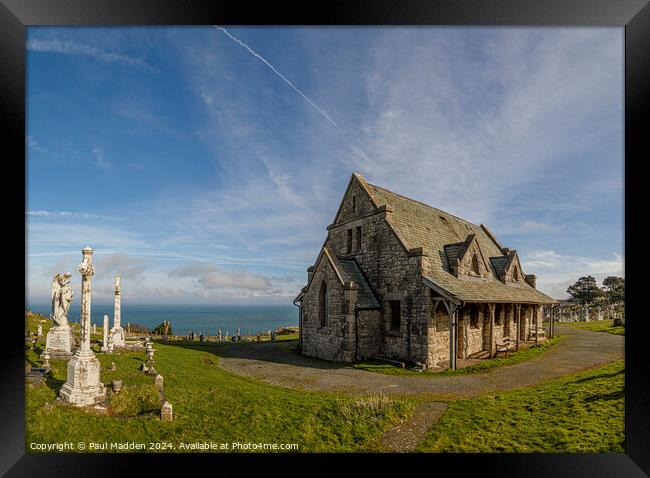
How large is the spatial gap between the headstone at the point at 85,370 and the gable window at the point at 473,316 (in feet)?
37.3

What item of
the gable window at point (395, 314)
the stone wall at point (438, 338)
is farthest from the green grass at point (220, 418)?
the gable window at point (395, 314)

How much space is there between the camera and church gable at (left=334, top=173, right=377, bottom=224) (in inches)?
448

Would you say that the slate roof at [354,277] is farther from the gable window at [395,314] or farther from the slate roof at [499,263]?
the slate roof at [499,263]

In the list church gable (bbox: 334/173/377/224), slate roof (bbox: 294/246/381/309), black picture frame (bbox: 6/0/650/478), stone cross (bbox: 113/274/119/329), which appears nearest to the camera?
black picture frame (bbox: 6/0/650/478)

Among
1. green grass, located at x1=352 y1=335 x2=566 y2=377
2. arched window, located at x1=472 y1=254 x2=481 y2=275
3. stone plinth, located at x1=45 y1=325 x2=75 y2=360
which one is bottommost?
green grass, located at x1=352 y1=335 x2=566 y2=377

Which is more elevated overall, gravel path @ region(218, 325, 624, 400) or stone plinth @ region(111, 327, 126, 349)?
stone plinth @ region(111, 327, 126, 349)

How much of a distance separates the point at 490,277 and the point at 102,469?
13.1 m

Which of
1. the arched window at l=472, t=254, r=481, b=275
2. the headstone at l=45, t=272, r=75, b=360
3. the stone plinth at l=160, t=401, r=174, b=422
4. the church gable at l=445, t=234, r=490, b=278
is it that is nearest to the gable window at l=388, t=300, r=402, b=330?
the church gable at l=445, t=234, r=490, b=278

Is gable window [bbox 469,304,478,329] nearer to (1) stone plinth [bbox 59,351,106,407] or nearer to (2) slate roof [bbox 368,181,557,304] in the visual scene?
(2) slate roof [bbox 368,181,557,304]

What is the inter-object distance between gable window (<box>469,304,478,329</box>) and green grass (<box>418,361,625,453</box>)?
512cm

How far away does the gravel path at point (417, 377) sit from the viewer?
6.98 metres

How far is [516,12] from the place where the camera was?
4.89m

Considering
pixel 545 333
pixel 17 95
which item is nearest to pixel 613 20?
pixel 17 95

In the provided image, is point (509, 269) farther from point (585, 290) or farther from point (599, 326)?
point (585, 290)
